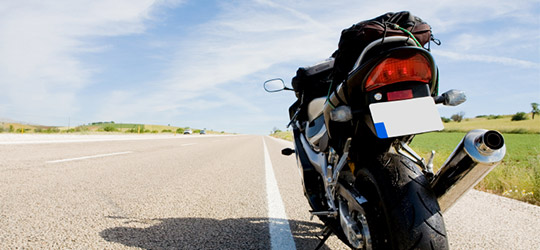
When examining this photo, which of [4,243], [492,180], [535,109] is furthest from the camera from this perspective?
[535,109]

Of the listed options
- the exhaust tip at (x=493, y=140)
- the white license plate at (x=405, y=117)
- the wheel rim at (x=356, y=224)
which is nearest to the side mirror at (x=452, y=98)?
the white license plate at (x=405, y=117)

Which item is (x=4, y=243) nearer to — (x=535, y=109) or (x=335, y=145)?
(x=335, y=145)

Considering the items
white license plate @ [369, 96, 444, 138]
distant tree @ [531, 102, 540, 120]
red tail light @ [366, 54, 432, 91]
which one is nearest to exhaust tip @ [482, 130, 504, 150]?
white license plate @ [369, 96, 444, 138]

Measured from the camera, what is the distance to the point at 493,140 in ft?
4.51

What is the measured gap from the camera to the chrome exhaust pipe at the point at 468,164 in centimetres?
136

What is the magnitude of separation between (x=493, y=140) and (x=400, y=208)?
18.8 inches

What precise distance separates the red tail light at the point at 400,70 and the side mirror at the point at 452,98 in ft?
0.98

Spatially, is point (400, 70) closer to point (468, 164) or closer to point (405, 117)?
point (405, 117)

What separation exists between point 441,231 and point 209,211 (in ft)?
7.93

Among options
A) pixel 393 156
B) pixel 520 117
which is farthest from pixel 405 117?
pixel 520 117

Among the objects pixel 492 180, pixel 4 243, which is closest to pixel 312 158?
pixel 4 243

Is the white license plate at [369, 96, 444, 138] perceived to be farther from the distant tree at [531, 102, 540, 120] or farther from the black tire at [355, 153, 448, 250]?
the distant tree at [531, 102, 540, 120]

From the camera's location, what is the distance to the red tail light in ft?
5.26

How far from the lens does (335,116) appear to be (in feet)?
5.73
